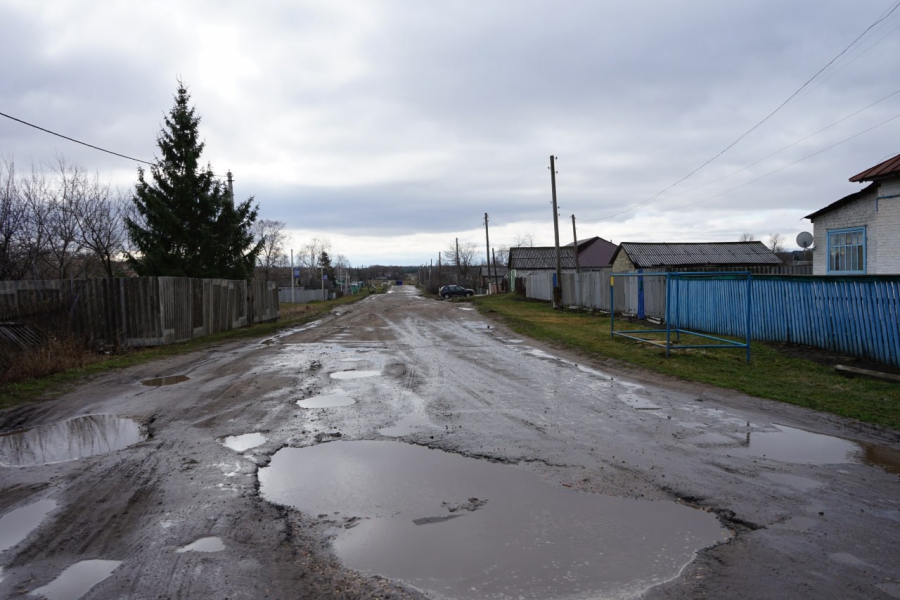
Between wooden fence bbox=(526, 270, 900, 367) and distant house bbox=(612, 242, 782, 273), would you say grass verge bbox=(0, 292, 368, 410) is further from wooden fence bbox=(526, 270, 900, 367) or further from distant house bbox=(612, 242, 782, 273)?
distant house bbox=(612, 242, 782, 273)

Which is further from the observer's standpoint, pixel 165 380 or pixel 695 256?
pixel 695 256

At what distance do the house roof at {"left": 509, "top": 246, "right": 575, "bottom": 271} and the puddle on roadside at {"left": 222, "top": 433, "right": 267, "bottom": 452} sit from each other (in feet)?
198

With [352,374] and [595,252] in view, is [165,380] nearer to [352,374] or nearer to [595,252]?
[352,374]

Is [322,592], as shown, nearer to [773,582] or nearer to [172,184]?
[773,582]

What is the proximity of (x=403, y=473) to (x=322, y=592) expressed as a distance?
207 centimetres

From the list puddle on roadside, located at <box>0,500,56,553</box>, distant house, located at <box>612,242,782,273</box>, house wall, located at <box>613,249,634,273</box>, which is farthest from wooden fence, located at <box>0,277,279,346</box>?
distant house, located at <box>612,242,782,273</box>

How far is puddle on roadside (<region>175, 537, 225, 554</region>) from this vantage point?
12.1ft

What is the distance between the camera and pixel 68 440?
632 centimetres

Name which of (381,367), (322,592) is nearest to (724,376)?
(381,367)

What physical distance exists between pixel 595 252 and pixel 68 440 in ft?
214

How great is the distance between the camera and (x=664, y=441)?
611 cm

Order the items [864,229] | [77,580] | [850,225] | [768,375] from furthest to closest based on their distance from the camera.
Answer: [850,225]
[864,229]
[768,375]
[77,580]

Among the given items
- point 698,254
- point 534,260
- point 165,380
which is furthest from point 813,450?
point 534,260

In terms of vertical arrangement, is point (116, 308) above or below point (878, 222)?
below
